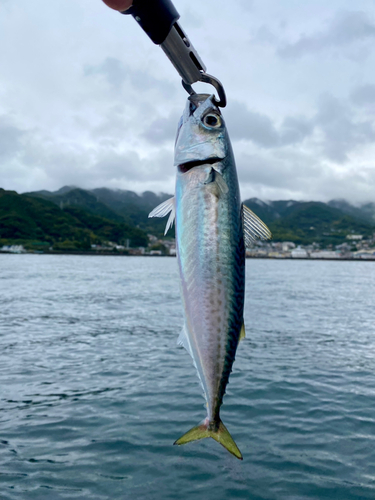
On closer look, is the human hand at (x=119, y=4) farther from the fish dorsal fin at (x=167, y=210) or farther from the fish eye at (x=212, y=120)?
the fish dorsal fin at (x=167, y=210)

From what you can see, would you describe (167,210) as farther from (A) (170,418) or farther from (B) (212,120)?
(A) (170,418)

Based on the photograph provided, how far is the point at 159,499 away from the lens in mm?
8641

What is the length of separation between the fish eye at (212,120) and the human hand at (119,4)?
1.00 m

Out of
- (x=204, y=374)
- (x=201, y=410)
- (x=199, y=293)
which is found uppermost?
(x=199, y=293)

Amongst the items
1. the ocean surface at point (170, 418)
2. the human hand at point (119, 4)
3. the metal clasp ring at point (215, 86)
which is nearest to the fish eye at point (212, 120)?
the metal clasp ring at point (215, 86)

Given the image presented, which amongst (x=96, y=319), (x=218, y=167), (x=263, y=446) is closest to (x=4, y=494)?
(x=263, y=446)

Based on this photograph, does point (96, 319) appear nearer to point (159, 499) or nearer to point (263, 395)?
point (263, 395)

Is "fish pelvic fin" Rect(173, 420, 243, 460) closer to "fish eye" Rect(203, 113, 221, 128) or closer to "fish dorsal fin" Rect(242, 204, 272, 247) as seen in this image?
"fish dorsal fin" Rect(242, 204, 272, 247)

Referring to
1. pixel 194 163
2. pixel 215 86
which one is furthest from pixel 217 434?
pixel 215 86

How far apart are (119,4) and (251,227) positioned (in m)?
2.01

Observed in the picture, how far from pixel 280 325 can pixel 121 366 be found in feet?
51.9

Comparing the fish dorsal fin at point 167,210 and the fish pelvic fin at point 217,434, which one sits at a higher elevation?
the fish dorsal fin at point 167,210

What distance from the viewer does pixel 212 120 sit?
343 cm

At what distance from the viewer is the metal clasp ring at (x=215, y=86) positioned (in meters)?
3.46
